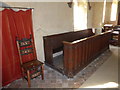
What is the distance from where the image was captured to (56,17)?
3.36 meters

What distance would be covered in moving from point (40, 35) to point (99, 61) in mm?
2119

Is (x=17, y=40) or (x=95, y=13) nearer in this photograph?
(x=17, y=40)

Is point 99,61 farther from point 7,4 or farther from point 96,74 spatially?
point 7,4

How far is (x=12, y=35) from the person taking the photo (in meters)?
2.25

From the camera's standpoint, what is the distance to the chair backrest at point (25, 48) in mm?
2321

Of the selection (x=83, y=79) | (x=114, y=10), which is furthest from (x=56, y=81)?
(x=114, y=10)

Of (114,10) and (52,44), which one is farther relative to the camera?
(114,10)

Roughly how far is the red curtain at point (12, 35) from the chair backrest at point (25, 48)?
9 cm

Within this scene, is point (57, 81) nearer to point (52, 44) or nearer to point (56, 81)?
point (56, 81)

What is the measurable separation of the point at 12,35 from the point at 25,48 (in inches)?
16.7

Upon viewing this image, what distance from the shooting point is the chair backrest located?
2.32 meters

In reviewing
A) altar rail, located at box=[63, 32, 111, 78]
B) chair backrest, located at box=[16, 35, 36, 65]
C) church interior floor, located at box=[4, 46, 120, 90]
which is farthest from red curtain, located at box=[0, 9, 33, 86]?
altar rail, located at box=[63, 32, 111, 78]

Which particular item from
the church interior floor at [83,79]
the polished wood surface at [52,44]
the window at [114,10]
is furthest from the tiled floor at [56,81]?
the window at [114,10]

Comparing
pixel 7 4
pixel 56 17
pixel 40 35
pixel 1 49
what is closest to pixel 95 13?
pixel 56 17
